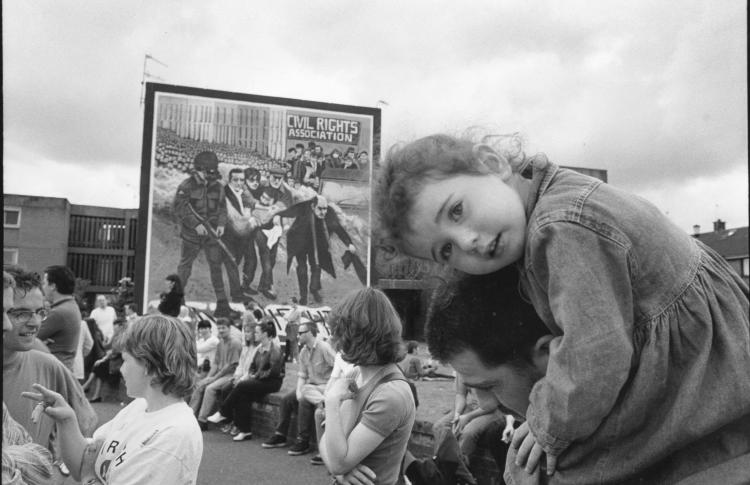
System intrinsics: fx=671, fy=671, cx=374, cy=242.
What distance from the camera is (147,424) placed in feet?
8.57

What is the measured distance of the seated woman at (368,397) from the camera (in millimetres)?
2926

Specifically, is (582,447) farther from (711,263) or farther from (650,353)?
(711,263)

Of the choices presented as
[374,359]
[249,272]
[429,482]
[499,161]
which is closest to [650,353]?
[499,161]

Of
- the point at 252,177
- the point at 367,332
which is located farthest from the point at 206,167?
the point at 367,332

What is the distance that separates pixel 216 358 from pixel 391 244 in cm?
985

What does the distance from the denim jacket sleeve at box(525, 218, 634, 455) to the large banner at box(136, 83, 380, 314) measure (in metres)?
20.6

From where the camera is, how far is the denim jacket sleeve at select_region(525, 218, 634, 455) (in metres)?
1.35

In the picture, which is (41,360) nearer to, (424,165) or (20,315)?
(20,315)

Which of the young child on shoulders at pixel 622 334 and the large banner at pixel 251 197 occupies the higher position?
the large banner at pixel 251 197

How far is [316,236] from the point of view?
78.1ft

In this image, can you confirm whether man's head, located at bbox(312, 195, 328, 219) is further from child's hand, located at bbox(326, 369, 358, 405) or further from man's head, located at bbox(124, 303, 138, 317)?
child's hand, located at bbox(326, 369, 358, 405)

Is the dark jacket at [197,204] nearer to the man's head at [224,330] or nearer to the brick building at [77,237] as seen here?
the man's head at [224,330]

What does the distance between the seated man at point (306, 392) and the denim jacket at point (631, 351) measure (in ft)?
22.8

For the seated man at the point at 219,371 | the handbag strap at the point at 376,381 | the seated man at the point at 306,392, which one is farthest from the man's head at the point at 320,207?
the handbag strap at the point at 376,381
